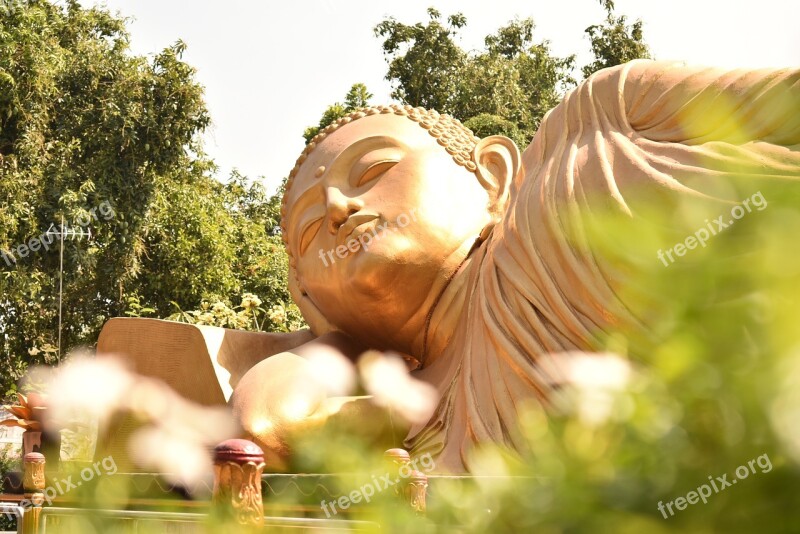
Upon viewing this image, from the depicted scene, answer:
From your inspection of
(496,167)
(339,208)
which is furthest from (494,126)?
(339,208)

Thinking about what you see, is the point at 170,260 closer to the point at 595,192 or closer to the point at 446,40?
the point at 446,40

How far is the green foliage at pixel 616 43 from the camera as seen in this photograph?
41.6 feet

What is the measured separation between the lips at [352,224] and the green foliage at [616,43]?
929 cm

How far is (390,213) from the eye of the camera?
405 centimetres

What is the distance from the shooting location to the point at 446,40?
14.1 metres

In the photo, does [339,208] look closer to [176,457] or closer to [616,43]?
[176,457]

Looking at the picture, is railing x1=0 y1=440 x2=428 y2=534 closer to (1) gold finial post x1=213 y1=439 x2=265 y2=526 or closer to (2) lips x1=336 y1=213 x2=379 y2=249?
(1) gold finial post x1=213 y1=439 x2=265 y2=526

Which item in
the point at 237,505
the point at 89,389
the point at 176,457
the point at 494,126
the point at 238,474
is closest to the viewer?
the point at 237,505

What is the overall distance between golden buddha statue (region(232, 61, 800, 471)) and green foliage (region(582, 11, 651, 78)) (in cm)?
880

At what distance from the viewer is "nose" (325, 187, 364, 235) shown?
13.6 feet

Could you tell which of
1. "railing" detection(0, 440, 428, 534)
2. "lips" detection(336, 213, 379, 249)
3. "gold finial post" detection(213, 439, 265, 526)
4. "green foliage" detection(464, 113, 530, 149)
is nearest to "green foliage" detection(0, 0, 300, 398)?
"green foliage" detection(464, 113, 530, 149)

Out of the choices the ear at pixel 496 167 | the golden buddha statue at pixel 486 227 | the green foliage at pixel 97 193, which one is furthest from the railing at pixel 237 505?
the green foliage at pixel 97 193

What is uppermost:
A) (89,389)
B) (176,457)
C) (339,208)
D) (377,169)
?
(377,169)

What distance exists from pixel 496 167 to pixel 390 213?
64 centimetres
